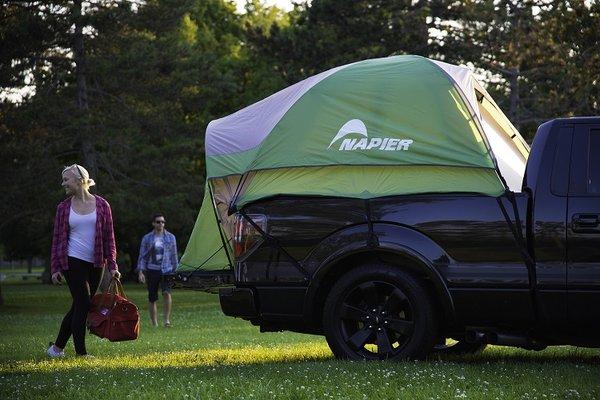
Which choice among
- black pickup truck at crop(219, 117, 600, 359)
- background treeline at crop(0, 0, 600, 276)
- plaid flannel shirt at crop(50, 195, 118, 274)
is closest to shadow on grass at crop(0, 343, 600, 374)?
black pickup truck at crop(219, 117, 600, 359)

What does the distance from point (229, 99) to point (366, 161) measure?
3911 cm

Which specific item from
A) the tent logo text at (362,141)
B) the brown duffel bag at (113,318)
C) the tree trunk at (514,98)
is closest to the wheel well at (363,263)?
the tent logo text at (362,141)

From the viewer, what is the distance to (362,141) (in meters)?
8.66

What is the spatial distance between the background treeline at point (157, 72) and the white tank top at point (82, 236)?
18.0m

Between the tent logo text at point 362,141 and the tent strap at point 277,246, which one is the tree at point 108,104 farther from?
the tent strap at point 277,246

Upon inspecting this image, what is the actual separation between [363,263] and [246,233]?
1.02m

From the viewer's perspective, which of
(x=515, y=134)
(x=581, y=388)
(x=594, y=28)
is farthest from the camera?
(x=594, y=28)

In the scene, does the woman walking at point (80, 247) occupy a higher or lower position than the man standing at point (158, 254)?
higher

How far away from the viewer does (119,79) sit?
3194cm

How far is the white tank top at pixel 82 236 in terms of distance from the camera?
32.5 ft

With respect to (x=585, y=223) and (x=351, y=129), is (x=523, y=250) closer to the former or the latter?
(x=585, y=223)

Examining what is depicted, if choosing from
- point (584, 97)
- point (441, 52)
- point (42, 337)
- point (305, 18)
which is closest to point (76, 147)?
point (305, 18)

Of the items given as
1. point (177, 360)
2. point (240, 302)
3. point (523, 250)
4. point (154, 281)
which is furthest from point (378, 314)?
point (154, 281)

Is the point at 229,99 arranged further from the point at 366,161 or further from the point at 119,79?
the point at 366,161
